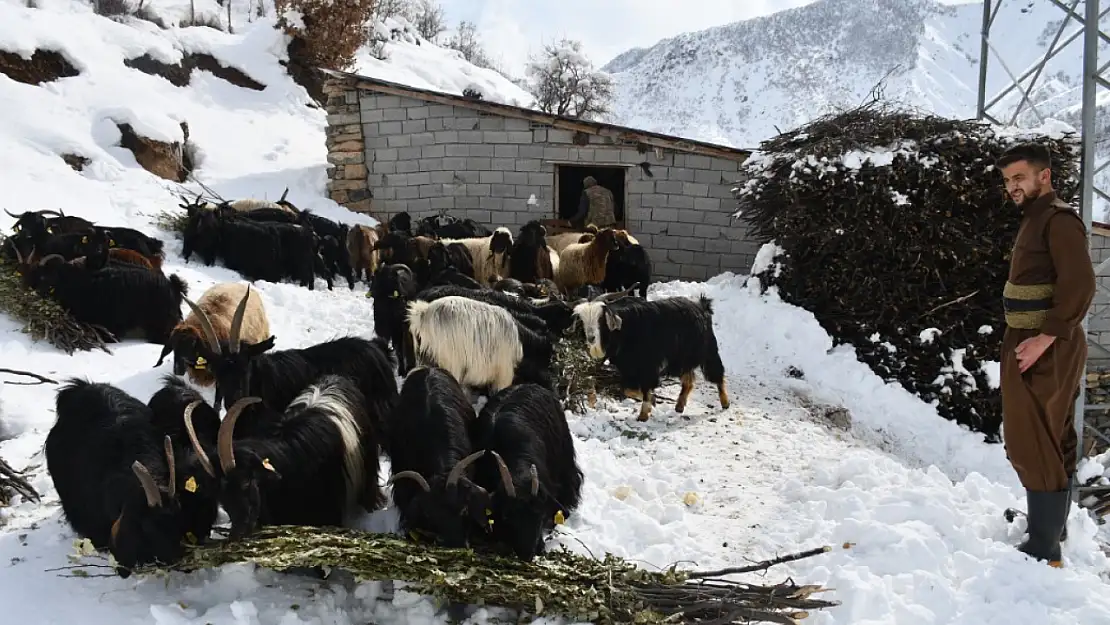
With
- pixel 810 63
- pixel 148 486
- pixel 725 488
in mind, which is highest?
pixel 810 63

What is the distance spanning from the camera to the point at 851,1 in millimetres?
74438

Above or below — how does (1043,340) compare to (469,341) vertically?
above

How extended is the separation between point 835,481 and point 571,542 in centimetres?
194

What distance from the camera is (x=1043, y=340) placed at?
3459 millimetres

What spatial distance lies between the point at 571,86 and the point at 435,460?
893 inches

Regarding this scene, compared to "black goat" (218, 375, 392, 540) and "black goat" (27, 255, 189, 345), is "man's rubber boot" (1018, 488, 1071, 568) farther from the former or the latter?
"black goat" (27, 255, 189, 345)

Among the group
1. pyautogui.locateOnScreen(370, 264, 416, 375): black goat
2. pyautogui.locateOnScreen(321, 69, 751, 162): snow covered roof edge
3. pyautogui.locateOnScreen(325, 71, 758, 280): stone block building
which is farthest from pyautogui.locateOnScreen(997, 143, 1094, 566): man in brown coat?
pyautogui.locateOnScreen(325, 71, 758, 280): stone block building

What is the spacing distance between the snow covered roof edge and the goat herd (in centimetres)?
425

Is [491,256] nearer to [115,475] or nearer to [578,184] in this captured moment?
[578,184]

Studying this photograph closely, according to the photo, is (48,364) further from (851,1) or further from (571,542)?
(851,1)

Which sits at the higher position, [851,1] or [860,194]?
[851,1]

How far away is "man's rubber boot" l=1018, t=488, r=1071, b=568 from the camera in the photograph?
3.60m

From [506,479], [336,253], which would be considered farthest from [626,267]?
[506,479]

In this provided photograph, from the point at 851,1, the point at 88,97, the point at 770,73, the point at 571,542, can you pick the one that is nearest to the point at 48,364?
the point at 571,542
